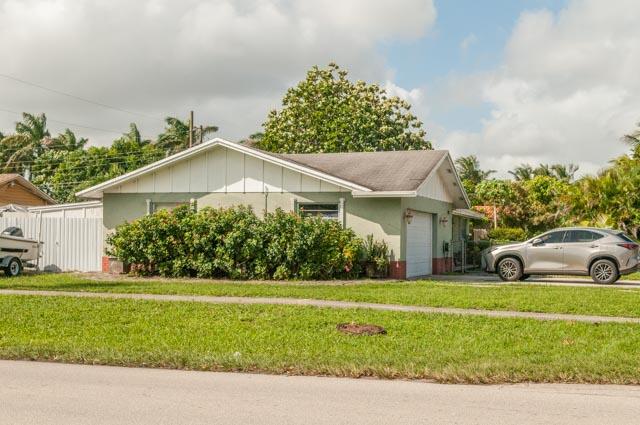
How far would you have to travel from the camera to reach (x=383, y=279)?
69.9ft

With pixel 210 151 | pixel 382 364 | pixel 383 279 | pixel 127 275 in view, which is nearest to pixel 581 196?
pixel 383 279

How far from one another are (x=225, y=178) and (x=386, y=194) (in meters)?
5.25

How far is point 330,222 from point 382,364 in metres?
13.3

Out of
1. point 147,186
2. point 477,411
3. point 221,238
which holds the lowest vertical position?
point 477,411

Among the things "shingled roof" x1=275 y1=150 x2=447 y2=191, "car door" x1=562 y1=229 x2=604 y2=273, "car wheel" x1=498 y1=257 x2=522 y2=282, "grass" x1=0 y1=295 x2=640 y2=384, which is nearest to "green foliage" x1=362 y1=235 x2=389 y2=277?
"shingled roof" x1=275 y1=150 x2=447 y2=191

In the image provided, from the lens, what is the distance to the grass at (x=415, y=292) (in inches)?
547

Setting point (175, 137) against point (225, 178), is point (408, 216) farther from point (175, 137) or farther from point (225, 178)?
point (175, 137)

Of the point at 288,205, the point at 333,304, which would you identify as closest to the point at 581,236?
the point at 288,205

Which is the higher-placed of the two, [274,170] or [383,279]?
[274,170]

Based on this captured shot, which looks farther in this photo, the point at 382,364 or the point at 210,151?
the point at 210,151

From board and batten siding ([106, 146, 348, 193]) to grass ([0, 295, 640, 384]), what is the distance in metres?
8.82

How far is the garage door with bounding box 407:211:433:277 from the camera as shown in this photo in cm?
2291

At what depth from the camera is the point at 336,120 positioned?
42438 millimetres

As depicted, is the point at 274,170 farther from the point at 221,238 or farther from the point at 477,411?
the point at 477,411
